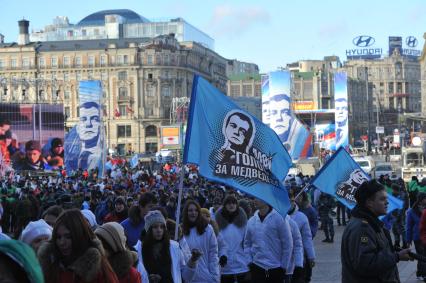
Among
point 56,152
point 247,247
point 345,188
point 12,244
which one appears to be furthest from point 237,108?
point 56,152

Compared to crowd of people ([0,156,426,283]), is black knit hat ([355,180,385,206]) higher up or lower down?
higher up

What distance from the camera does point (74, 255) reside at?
17.1 ft

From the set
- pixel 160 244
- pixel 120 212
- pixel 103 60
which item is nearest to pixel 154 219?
pixel 160 244

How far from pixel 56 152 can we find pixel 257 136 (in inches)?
1840

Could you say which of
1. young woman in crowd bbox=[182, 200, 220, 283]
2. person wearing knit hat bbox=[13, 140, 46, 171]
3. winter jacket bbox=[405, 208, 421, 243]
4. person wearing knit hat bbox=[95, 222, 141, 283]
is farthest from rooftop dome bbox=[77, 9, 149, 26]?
person wearing knit hat bbox=[95, 222, 141, 283]

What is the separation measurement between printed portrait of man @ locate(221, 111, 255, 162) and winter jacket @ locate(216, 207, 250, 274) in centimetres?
116

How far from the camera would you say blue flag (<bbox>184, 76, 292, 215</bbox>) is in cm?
948

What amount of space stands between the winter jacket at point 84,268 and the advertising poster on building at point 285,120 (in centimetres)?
3622

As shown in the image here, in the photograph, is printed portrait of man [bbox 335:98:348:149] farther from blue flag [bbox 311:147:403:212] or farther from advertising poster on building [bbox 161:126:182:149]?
blue flag [bbox 311:147:403:212]

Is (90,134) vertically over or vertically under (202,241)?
over

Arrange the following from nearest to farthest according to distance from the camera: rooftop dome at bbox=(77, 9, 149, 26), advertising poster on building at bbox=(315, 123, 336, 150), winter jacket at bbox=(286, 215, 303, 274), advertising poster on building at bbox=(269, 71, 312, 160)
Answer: winter jacket at bbox=(286, 215, 303, 274) → advertising poster on building at bbox=(269, 71, 312, 160) → advertising poster on building at bbox=(315, 123, 336, 150) → rooftop dome at bbox=(77, 9, 149, 26)

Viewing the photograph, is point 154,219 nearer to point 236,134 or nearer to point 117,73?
point 236,134

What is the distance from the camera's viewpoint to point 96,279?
5172mm

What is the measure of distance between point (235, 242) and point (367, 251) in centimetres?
468
